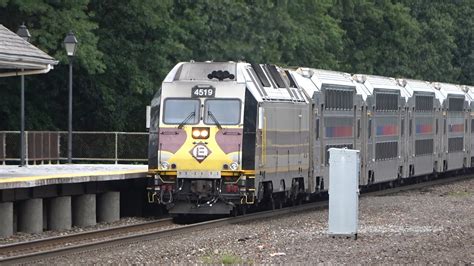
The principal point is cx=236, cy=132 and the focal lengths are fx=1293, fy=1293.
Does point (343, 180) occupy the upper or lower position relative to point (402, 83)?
lower

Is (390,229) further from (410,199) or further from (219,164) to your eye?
(410,199)

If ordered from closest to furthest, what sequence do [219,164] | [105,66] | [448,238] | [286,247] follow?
[286,247], [448,238], [219,164], [105,66]

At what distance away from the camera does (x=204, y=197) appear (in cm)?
2764

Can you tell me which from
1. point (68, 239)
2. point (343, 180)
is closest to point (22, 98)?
point (68, 239)

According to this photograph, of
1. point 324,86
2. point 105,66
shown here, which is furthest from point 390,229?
point 105,66

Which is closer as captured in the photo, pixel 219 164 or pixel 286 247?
pixel 286 247

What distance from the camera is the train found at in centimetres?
2761

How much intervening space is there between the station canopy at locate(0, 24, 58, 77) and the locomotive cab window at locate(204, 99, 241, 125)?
365 centimetres

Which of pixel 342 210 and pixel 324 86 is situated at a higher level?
pixel 324 86

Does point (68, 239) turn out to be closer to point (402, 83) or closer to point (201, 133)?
point (201, 133)

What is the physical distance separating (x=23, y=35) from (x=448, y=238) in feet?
48.1

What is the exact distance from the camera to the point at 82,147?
41.4 meters

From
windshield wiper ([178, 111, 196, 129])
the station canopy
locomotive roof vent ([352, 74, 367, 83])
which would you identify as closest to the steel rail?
windshield wiper ([178, 111, 196, 129])

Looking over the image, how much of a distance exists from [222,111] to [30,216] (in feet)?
15.6
